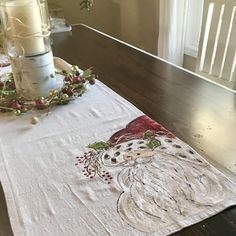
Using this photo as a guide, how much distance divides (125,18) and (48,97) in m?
2.23

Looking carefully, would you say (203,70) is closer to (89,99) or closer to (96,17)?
(89,99)

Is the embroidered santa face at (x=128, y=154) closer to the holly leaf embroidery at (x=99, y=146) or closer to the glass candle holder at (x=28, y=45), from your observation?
the holly leaf embroidery at (x=99, y=146)

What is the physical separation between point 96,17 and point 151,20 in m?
0.74

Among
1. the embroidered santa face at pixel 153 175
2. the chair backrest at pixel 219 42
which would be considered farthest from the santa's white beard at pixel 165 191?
the chair backrest at pixel 219 42

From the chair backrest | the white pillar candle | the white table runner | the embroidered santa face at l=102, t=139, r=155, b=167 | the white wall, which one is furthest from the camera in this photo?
the white wall

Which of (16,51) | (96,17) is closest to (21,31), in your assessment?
(16,51)

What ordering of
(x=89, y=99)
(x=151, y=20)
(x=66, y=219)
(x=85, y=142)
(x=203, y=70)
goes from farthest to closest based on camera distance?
1. (x=151, y=20)
2. (x=203, y=70)
3. (x=89, y=99)
4. (x=85, y=142)
5. (x=66, y=219)

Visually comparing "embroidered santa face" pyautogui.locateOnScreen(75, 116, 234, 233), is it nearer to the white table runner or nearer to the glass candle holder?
the white table runner

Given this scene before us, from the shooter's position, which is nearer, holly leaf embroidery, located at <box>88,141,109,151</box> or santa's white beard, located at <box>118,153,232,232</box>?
santa's white beard, located at <box>118,153,232,232</box>

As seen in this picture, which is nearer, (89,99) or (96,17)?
(89,99)

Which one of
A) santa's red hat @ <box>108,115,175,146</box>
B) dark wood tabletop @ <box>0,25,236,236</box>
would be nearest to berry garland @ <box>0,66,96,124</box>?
dark wood tabletop @ <box>0,25,236,236</box>

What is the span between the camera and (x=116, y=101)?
927 millimetres

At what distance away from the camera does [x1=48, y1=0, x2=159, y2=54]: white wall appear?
2.64m

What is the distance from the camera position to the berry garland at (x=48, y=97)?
2.92 ft
